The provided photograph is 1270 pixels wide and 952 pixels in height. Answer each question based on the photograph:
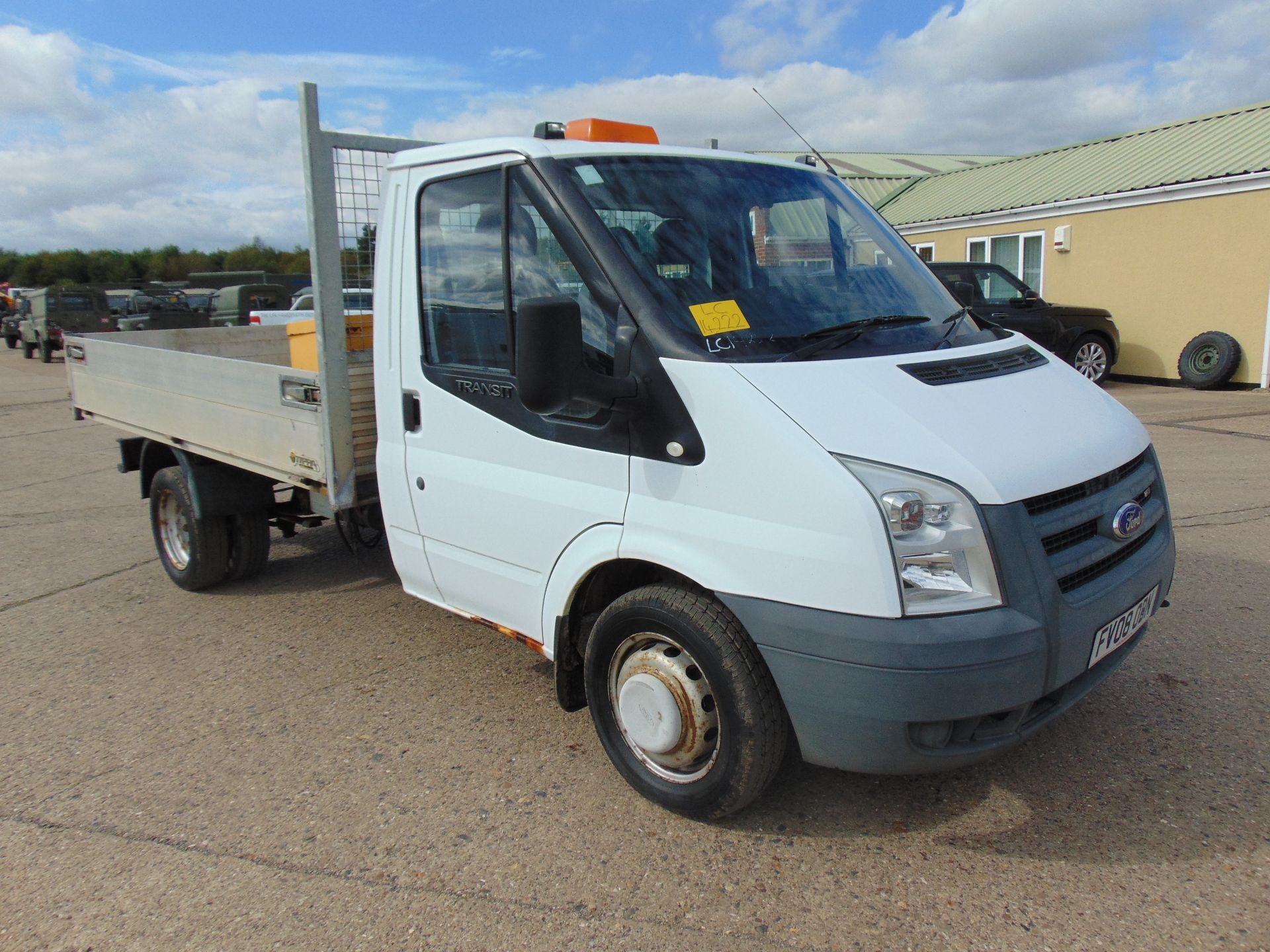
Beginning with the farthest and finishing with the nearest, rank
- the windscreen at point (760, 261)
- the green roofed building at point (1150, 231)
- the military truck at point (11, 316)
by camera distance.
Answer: the military truck at point (11, 316)
the green roofed building at point (1150, 231)
the windscreen at point (760, 261)

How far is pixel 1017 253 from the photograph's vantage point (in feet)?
58.9

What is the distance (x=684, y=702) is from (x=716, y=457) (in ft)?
2.66

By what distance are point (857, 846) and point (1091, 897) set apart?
0.68 metres

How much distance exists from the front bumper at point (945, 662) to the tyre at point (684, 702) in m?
0.11

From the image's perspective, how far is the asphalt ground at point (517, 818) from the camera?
277cm

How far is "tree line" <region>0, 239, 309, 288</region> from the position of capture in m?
80.4

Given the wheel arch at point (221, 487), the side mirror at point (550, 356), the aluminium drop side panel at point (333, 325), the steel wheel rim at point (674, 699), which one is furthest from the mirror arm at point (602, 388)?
the wheel arch at point (221, 487)

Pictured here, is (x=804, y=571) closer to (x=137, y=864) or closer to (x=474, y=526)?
(x=474, y=526)

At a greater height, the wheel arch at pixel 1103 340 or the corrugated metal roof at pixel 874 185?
the corrugated metal roof at pixel 874 185

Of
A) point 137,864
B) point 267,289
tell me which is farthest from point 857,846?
point 267,289

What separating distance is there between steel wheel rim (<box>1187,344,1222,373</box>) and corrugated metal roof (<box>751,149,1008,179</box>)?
12161mm

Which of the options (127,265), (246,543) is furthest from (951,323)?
(127,265)

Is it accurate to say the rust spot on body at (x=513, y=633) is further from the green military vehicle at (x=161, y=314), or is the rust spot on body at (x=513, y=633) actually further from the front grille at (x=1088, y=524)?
the green military vehicle at (x=161, y=314)

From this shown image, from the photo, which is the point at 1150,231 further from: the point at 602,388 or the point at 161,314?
the point at 161,314
